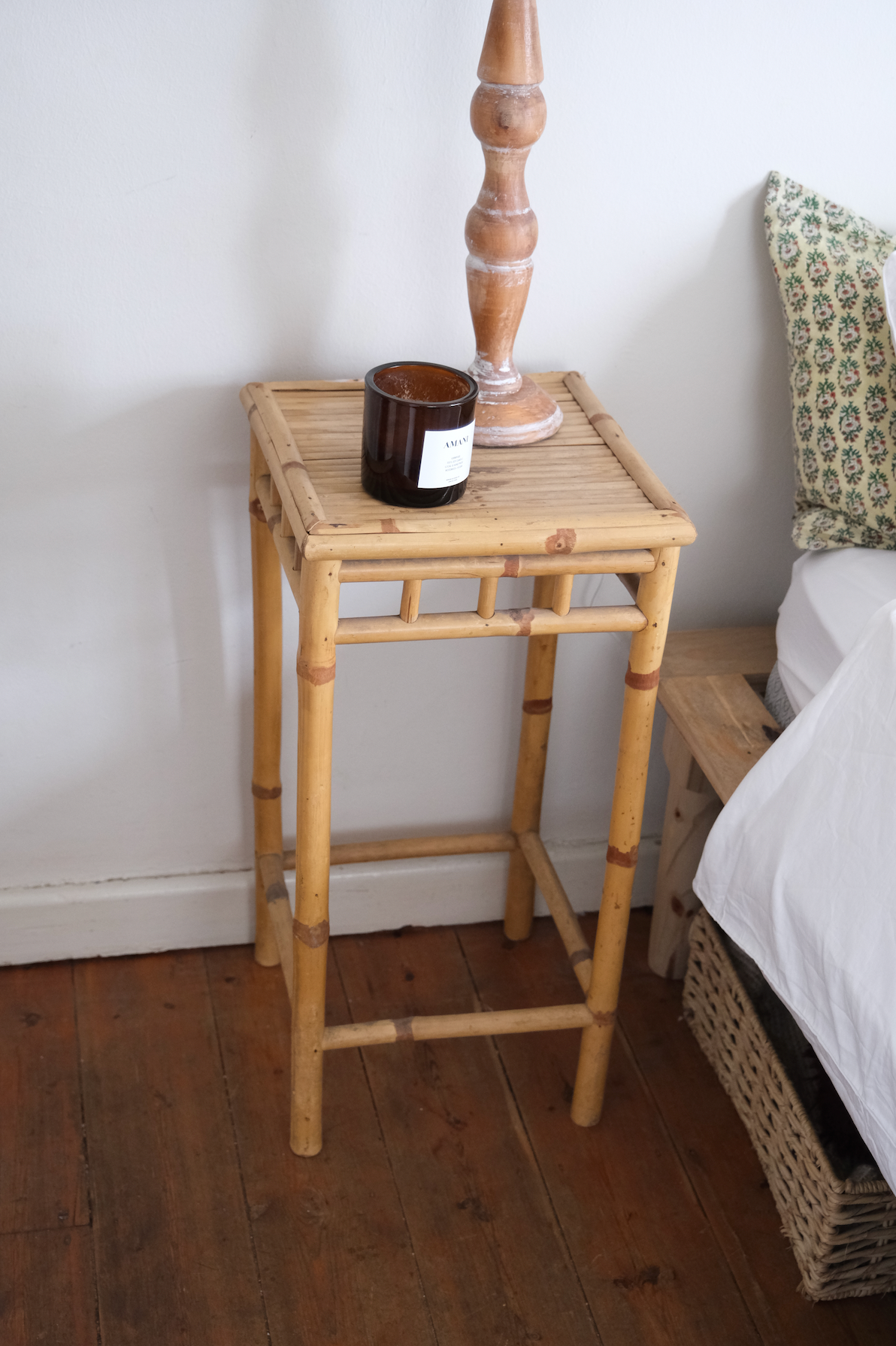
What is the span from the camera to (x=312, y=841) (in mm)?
1082

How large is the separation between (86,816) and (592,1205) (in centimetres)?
70

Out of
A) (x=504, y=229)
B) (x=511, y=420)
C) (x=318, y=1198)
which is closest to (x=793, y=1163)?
(x=318, y=1198)

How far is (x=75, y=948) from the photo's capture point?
1.46 meters

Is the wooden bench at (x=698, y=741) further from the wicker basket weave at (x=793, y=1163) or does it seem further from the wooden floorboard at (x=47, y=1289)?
the wooden floorboard at (x=47, y=1289)

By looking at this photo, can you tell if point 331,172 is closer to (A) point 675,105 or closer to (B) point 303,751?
(A) point 675,105

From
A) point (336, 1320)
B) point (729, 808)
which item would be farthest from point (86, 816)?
point (729, 808)

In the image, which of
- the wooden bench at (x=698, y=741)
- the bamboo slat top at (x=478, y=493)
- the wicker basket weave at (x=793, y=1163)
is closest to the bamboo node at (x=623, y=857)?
the wooden bench at (x=698, y=741)

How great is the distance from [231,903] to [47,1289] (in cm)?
48

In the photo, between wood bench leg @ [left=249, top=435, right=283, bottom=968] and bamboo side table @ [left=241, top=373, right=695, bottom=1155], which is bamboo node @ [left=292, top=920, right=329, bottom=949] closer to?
bamboo side table @ [left=241, top=373, right=695, bottom=1155]

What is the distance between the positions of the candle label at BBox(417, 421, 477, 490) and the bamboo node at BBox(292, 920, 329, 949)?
432mm

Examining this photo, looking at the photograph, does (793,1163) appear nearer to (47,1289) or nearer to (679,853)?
(679,853)

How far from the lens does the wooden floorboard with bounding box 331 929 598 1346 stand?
1.14 meters

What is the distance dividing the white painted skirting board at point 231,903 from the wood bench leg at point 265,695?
2.3 inches

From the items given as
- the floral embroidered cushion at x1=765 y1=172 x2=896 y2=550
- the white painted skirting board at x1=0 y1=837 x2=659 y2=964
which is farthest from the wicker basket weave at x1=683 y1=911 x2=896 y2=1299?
the floral embroidered cushion at x1=765 y1=172 x2=896 y2=550
